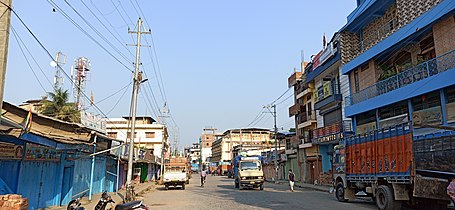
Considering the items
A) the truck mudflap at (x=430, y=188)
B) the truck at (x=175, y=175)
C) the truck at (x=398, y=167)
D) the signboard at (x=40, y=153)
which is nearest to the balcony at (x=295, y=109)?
the truck at (x=175, y=175)

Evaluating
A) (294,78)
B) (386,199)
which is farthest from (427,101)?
(294,78)

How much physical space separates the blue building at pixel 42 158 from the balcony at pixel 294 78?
29.6m

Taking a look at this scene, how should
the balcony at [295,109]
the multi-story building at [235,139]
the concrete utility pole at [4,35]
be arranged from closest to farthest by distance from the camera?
the concrete utility pole at [4,35], the balcony at [295,109], the multi-story building at [235,139]

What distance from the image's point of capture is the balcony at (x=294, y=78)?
45.0m

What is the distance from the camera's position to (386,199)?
46.0 feet

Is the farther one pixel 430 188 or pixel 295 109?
pixel 295 109

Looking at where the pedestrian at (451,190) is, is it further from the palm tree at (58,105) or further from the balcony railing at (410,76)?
the palm tree at (58,105)

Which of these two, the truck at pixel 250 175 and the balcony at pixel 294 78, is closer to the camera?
the truck at pixel 250 175

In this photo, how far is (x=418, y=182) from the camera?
12.4 metres

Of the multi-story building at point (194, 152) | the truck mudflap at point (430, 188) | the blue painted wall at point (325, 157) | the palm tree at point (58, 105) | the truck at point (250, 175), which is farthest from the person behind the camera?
the multi-story building at point (194, 152)

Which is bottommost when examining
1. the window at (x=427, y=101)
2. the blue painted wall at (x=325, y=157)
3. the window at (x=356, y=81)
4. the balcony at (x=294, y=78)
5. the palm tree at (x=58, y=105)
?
the blue painted wall at (x=325, y=157)

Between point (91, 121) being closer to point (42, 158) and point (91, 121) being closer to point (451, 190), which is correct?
point (42, 158)

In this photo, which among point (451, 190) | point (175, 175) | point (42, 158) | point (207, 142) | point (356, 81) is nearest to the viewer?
point (451, 190)

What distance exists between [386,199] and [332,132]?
57.8 ft
